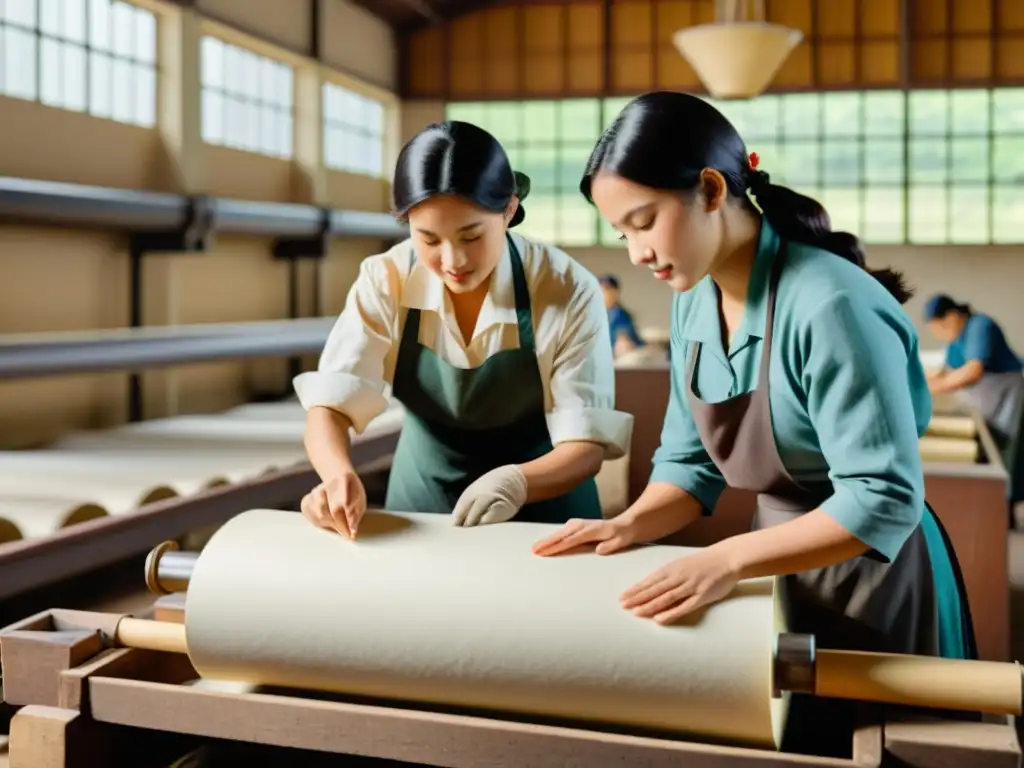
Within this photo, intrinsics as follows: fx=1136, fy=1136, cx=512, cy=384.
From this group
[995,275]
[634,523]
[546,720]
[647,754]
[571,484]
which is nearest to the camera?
[647,754]

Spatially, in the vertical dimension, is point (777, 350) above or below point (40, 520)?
above

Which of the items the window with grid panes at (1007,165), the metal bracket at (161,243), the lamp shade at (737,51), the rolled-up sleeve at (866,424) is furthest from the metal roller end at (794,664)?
the window with grid panes at (1007,165)

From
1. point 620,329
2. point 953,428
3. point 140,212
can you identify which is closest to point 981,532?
point 953,428

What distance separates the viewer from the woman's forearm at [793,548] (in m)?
0.97

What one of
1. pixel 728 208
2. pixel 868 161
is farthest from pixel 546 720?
pixel 868 161

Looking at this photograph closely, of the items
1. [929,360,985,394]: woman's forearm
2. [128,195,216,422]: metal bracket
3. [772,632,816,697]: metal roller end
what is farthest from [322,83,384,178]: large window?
[772,632,816,697]: metal roller end

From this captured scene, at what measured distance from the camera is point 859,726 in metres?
0.93

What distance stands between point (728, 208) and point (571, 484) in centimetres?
49

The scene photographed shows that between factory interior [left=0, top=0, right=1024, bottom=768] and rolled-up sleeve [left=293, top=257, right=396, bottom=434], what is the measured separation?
34 centimetres

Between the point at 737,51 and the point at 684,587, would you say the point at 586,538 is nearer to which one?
the point at 684,587

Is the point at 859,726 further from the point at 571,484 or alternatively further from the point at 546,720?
the point at 571,484

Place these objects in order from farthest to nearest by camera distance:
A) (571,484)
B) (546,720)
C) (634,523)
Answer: (571,484) → (634,523) → (546,720)

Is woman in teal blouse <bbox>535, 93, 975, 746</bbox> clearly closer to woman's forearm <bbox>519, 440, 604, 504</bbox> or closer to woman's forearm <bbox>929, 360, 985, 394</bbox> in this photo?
woman's forearm <bbox>519, 440, 604, 504</bbox>

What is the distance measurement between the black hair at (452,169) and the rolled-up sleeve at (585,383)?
0.21m
